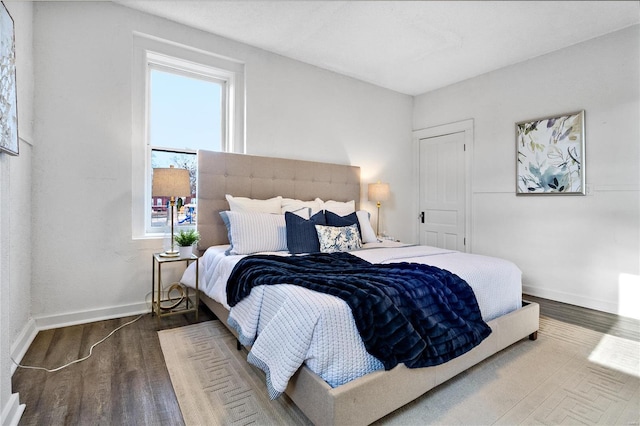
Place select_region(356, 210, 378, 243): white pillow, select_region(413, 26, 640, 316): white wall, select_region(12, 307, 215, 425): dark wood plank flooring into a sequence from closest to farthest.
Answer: select_region(12, 307, 215, 425): dark wood plank flooring
select_region(413, 26, 640, 316): white wall
select_region(356, 210, 378, 243): white pillow

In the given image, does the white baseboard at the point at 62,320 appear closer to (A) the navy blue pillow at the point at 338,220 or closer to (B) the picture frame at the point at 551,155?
(A) the navy blue pillow at the point at 338,220

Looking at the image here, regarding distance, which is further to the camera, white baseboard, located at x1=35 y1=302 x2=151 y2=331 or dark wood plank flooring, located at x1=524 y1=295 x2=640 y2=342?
dark wood plank flooring, located at x1=524 y1=295 x2=640 y2=342

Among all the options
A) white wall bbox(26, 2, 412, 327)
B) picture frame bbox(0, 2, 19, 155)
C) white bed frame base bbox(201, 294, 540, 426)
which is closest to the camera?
white bed frame base bbox(201, 294, 540, 426)

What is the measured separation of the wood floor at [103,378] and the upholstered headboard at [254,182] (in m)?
1.02

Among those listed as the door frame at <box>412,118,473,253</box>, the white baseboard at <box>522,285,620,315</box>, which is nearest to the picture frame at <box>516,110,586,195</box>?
the door frame at <box>412,118,473,253</box>

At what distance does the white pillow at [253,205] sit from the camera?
10.4 ft

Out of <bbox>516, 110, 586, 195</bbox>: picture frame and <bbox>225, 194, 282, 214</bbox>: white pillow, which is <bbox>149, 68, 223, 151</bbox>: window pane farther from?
<bbox>516, 110, 586, 195</bbox>: picture frame

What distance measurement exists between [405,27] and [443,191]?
2432 millimetres

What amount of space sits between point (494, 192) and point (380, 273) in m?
2.96

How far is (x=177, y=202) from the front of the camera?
10.2 feet

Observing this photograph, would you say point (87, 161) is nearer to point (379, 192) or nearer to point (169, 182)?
point (169, 182)

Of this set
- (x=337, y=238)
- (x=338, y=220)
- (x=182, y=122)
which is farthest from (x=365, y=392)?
(x=182, y=122)

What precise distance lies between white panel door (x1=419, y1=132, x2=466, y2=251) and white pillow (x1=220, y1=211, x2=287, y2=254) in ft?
9.09

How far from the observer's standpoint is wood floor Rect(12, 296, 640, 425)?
5.15 feet
